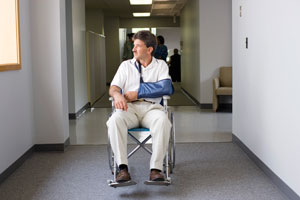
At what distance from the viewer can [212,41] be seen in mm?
9789

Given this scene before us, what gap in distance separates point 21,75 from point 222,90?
5.07 meters

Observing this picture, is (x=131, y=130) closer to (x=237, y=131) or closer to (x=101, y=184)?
(x=101, y=184)

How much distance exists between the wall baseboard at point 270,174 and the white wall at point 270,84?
1.6 inches

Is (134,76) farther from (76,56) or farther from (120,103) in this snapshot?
(76,56)

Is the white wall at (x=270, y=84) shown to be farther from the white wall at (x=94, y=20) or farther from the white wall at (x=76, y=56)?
the white wall at (x=94, y=20)

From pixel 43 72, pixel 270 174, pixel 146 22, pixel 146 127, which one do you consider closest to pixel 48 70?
pixel 43 72

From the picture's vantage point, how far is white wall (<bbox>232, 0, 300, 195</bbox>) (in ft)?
11.3

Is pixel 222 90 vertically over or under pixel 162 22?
under

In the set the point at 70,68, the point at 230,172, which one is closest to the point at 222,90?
the point at 70,68

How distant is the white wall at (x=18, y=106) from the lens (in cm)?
427

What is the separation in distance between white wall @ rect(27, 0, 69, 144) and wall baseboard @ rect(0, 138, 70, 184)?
61mm

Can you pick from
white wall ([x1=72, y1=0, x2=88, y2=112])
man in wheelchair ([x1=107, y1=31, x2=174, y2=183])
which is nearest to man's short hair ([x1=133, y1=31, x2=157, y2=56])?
man in wheelchair ([x1=107, y1=31, x2=174, y2=183])

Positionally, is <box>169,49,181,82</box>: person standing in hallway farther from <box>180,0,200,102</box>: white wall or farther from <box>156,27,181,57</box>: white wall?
<box>180,0,200,102</box>: white wall

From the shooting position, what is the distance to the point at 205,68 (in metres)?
9.85
